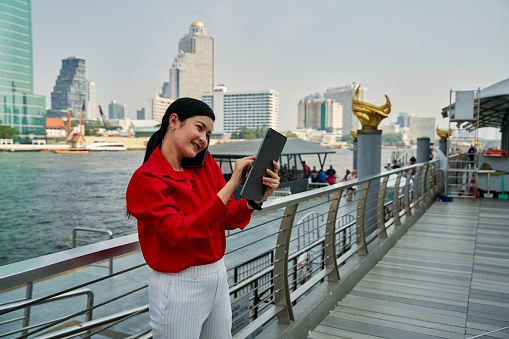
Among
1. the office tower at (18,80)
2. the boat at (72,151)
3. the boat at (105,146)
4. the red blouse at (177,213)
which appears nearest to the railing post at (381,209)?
the red blouse at (177,213)

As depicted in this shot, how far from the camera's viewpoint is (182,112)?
1407 millimetres

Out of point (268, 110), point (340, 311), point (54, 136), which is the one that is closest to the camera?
point (340, 311)

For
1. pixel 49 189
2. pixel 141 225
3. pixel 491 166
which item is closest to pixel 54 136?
pixel 49 189

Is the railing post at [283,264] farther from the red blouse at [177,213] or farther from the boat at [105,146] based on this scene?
the boat at [105,146]

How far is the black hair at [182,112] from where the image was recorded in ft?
4.60

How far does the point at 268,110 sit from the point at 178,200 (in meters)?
59.8

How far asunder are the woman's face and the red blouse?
67mm

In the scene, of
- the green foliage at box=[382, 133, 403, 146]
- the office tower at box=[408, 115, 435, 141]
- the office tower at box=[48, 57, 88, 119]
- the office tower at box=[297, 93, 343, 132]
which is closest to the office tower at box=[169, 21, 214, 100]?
the office tower at box=[48, 57, 88, 119]

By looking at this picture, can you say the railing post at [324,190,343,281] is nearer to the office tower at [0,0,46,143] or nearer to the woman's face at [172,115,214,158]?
the woman's face at [172,115,214,158]

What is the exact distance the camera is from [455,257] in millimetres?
4973

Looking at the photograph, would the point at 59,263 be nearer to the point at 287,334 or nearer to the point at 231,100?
the point at 287,334

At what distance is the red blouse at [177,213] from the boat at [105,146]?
103329mm

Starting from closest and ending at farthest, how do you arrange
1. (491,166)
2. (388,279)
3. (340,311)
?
(340,311) < (388,279) < (491,166)

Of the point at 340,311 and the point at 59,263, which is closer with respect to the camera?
the point at 59,263
